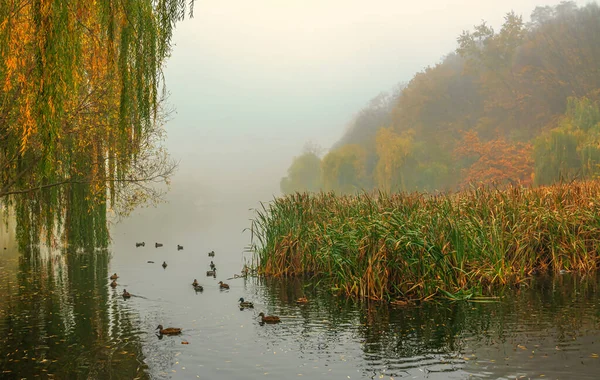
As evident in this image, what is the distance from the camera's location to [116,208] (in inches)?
874

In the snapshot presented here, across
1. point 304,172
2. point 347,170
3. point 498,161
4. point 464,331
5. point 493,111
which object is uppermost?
point 493,111

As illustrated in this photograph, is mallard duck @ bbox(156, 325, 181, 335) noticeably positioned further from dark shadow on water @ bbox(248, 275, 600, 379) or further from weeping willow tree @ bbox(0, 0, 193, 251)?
weeping willow tree @ bbox(0, 0, 193, 251)

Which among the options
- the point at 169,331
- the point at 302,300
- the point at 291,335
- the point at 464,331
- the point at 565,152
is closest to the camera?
the point at 464,331

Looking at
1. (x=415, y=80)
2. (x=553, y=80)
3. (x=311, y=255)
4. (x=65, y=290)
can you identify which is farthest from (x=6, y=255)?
(x=415, y=80)

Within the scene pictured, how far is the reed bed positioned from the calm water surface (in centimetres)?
68

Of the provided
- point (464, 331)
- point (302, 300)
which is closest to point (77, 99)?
point (302, 300)

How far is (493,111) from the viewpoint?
63.2 meters

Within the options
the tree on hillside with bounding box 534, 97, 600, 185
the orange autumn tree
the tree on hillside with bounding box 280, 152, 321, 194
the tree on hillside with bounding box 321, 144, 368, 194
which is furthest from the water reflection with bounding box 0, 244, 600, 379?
the tree on hillside with bounding box 280, 152, 321, 194

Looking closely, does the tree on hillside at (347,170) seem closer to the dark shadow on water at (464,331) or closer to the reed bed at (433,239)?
the reed bed at (433,239)

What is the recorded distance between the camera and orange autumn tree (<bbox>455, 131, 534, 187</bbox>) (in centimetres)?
5088

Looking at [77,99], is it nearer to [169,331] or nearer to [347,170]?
[169,331]

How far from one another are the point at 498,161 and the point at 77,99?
43.9m

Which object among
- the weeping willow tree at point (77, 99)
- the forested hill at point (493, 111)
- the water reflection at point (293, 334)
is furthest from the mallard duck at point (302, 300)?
the forested hill at point (493, 111)

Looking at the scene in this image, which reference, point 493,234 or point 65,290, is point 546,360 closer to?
point 493,234
